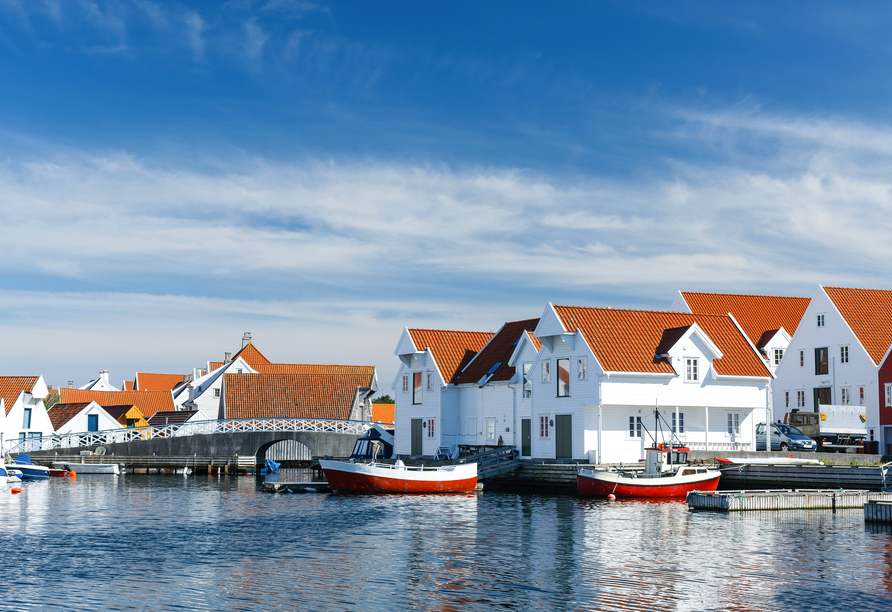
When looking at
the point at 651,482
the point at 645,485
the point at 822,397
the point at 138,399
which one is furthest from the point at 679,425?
the point at 138,399

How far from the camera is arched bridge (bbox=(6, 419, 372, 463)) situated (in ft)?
261

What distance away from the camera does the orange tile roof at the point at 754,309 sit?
7712 centimetres

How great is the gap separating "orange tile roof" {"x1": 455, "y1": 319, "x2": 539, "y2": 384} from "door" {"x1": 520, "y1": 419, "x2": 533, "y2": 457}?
3602 mm

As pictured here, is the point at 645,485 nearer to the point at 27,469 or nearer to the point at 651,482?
the point at 651,482

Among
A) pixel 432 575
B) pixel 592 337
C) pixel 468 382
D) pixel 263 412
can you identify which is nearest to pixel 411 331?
pixel 468 382

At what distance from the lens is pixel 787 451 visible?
173ft

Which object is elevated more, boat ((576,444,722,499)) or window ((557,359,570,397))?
window ((557,359,570,397))

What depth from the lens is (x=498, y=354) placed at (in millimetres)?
62719

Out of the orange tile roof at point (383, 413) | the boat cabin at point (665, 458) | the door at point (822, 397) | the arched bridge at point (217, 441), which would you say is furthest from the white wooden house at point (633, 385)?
the orange tile roof at point (383, 413)

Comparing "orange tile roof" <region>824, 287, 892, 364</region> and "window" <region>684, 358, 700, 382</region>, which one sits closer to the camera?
"window" <region>684, 358, 700, 382</region>

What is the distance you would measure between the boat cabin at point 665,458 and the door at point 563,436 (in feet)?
15.9

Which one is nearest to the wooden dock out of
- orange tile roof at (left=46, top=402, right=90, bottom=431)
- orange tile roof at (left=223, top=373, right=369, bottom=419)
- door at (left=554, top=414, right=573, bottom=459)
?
door at (left=554, top=414, right=573, bottom=459)

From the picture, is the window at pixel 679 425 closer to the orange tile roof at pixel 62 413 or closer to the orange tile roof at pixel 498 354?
the orange tile roof at pixel 498 354

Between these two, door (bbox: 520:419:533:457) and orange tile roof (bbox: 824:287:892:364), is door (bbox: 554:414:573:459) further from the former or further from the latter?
orange tile roof (bbox: 824:287:892:364)
